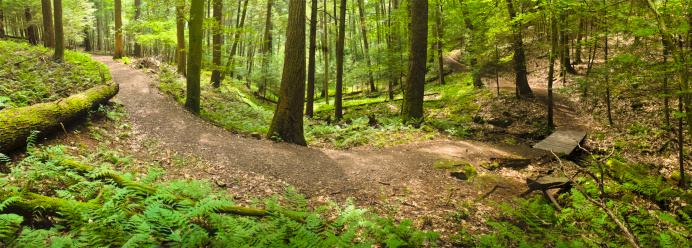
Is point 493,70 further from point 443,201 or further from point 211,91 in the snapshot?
point 211,91

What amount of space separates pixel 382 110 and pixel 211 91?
900cm

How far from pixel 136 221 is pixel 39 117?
169 inches

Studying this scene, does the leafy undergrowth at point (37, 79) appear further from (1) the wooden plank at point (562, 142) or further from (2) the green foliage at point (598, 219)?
(1) the wooden plank at point (562, 142)

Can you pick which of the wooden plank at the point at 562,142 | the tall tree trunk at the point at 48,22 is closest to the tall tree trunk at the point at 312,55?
the wooden plank at the point at 562,142

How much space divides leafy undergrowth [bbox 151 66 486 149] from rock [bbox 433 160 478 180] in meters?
2.18

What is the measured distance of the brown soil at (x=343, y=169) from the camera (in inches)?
183

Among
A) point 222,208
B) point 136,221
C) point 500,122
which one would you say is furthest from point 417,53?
point 136,221

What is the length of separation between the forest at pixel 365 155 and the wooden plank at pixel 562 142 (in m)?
0.11

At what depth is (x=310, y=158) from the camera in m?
6.77

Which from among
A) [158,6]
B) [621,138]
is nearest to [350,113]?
[158,6]

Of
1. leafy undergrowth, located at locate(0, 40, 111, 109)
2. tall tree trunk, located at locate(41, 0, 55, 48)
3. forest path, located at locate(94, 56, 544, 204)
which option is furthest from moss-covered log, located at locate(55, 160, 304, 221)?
tall tree trunk, located at locate(41, 0, 55, 48)

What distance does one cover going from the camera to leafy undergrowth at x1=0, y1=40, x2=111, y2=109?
629 centimetres

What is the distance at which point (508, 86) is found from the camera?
14758mm

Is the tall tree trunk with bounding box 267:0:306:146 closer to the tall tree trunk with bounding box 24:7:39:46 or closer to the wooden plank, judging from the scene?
the wooden plank
